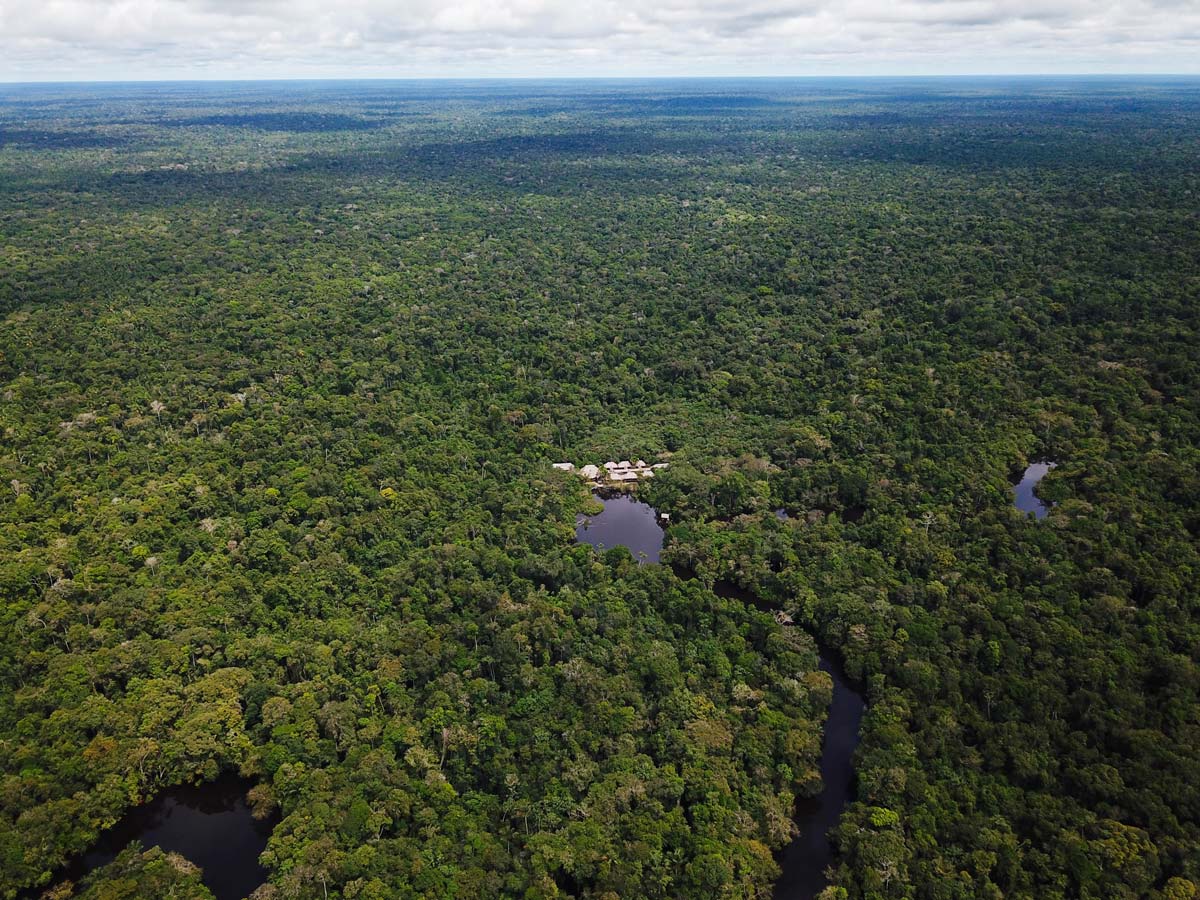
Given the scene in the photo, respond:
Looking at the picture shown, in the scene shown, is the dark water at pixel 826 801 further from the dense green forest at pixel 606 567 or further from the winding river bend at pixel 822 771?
the dense green forest at pixel 606 567

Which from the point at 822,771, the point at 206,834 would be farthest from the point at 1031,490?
the point at 206,834

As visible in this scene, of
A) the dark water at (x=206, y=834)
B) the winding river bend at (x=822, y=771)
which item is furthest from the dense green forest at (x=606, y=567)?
the winding river bend at (x=822, y=771)

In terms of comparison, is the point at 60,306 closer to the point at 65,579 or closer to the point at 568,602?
the point at 65,579

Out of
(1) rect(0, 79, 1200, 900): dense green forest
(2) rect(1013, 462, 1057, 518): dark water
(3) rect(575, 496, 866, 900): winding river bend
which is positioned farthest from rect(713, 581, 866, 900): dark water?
(2) rect(1013, 462, 1057, 518): dark water

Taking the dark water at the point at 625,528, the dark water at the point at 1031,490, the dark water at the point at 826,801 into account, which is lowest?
the dark water at the point at 826,801

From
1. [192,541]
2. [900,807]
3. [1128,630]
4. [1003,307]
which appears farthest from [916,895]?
[1003,307]

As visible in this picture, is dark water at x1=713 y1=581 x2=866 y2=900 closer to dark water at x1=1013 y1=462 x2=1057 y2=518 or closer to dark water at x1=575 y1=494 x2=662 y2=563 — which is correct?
dark water at x1=575 y1=494 x2=662 y2=563

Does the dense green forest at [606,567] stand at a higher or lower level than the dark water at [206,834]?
higher
